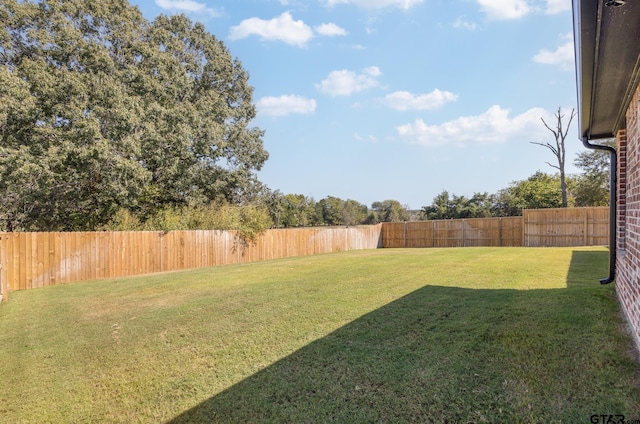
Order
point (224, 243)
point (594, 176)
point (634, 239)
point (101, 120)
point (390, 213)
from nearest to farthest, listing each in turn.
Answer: point (634, 239)
point (101, 120)
point (224, 243)
point (594, 176)
point (390, 213)

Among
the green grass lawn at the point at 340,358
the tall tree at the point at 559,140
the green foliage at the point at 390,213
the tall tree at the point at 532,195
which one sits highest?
the tall tree at the point at 559,140

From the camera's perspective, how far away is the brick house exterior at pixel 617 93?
71.7 inches

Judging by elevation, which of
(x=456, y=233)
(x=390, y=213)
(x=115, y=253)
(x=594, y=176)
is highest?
(x=594, y=176)

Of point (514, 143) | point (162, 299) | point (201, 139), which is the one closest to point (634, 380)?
point (162, 299)

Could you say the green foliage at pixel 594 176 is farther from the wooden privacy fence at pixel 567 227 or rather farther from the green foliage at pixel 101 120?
the green foliage at pixel 101 120

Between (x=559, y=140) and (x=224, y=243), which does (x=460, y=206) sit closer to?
(x=559, y=140)

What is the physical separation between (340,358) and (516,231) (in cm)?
1752

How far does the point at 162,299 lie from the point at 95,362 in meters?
2.49

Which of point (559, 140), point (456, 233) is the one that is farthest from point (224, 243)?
point (559, 140)

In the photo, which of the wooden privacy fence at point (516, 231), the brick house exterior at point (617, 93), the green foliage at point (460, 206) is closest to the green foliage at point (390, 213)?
the green foliage at point (460, 206)

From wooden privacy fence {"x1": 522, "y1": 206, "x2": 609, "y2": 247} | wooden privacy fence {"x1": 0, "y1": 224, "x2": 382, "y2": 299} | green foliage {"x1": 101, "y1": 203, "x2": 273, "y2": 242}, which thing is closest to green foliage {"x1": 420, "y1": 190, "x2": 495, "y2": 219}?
wooden privacy fence {"x1": 522, "y1": 206, "x2": 609, "y2": 247}

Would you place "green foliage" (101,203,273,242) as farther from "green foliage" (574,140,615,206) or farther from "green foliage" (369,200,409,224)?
"green foliage" (369,200,409,224)

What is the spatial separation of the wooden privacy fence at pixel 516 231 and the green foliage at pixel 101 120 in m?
10.7

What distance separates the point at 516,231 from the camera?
17.6m
